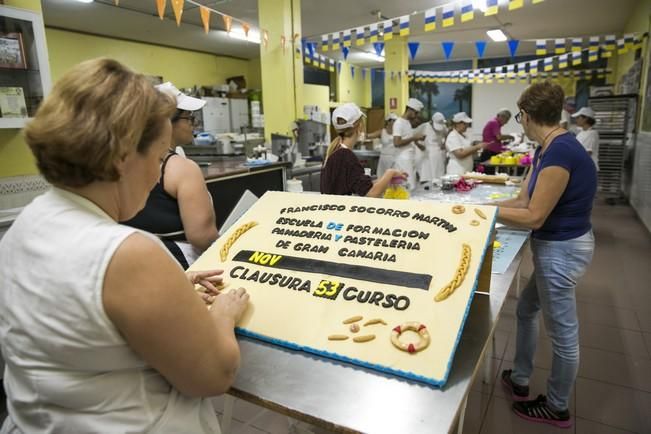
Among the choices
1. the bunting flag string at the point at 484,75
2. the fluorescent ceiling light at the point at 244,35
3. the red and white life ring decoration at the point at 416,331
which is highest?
the fluorescent ceiling light at the point at 244,35

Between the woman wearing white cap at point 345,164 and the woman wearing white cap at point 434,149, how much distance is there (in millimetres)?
4339

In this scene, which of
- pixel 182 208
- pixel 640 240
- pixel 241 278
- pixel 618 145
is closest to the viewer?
pixel 241 278

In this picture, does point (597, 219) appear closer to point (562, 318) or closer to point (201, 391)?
point (562, 318)

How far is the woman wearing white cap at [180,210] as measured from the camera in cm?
150

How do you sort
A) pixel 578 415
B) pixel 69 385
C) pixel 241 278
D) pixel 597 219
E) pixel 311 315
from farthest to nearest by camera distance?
pixel 597 219 → pixel 578 415 → pixel 241 278 → pixel 311 315 → pixel 69 385

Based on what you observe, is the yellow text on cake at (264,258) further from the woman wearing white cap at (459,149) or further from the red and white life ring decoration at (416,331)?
the woman wearing white cap at (459,149)

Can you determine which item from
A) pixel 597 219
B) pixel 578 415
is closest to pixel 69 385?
pixel 578 415

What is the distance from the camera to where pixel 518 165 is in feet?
18.1

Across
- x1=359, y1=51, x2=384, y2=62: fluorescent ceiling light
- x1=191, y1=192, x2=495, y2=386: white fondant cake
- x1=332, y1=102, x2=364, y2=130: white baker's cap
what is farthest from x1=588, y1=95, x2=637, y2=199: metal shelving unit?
x1=191, y1=192, x2=495, y2=386: white fondant cake

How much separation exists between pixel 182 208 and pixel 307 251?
53 centimetres

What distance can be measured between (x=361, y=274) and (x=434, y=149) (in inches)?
233

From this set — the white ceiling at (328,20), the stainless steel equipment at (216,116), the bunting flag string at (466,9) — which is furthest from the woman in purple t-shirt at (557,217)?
the stainless steel equipment at (216,116)

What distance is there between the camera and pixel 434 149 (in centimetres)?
673

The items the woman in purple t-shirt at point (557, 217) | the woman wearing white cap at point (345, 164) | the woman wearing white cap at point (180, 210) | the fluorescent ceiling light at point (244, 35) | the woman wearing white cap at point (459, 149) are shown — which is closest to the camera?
the woman wearing white cap at point (180, 210)
